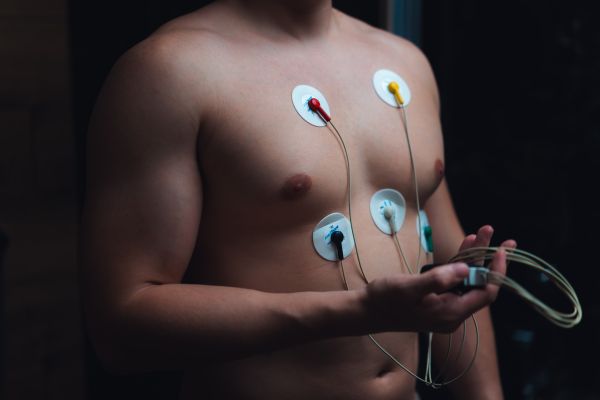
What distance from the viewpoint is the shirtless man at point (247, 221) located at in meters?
1.01

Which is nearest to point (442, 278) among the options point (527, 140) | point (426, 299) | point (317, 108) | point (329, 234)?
point (426, 299)

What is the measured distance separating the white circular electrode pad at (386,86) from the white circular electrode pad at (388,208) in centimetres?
17

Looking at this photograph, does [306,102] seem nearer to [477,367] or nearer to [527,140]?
[477,367]

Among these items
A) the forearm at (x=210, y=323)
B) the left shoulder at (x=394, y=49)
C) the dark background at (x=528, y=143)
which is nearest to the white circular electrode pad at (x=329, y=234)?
the forearm at (x=210, y=323)

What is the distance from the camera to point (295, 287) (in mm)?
1120

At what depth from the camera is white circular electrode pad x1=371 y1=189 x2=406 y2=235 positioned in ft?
3.92

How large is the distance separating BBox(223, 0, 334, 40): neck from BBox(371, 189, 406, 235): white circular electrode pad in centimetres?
31

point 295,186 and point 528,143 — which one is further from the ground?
point 295,186

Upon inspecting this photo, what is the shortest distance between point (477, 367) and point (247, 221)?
1.87 feet

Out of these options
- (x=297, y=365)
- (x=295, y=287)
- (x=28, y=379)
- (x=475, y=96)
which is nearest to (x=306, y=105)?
(x=295, y=287)

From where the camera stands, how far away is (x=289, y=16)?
1257mm

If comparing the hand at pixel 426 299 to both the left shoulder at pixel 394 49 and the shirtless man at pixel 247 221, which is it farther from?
the left shoulder at pixel 394 49

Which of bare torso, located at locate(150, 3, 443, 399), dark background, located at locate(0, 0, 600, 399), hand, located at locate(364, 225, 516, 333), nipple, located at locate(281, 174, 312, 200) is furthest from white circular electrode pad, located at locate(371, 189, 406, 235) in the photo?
dark background, located at locate(0, 0, 600, 399)

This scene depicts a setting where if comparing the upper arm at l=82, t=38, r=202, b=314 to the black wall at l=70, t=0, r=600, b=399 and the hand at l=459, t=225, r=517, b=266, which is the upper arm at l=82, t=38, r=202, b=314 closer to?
the hand at l=459, t=225, r=517, b=266
